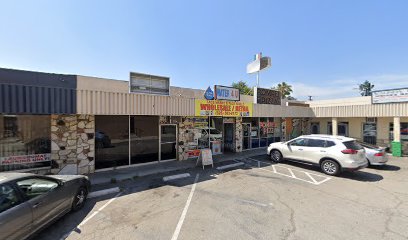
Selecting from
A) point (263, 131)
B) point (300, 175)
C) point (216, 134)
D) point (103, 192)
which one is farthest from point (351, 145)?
point (103, 192)

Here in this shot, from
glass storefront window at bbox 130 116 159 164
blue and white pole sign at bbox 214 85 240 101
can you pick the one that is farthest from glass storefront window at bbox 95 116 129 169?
blue and white pole sign at bbox 214 85 240 101

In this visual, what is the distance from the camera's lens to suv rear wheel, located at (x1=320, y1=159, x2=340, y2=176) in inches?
363

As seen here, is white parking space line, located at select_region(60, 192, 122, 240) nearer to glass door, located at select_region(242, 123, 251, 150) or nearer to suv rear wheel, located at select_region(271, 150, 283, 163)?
suv rear wheel, located at select_region(271, 150, 283, 163)

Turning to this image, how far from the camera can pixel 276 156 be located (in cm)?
1191

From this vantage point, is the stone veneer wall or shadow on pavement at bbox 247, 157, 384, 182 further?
shadow on pavement at bbox 247, 157, 384, 182

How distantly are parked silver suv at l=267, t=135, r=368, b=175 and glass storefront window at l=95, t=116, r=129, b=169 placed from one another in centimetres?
844

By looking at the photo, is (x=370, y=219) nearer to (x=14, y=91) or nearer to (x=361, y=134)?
(x=14, y=91)

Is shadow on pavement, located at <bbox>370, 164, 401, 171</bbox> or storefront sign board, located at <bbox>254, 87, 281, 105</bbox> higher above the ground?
storefront sign board, located at <bbox>254, 87, 281, 105</bbox>

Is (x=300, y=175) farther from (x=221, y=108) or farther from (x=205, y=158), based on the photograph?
(x=221, y=108)

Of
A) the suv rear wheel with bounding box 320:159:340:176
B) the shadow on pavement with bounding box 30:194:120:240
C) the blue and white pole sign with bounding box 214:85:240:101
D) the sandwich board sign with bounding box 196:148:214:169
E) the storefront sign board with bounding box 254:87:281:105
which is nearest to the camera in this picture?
the shadow on pavement with bounding box 30:194:120:240

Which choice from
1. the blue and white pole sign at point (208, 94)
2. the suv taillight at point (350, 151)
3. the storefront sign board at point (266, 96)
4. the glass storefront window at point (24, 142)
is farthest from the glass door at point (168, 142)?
the suv taillight at point (350, 151)

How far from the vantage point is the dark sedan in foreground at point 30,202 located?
3.79m

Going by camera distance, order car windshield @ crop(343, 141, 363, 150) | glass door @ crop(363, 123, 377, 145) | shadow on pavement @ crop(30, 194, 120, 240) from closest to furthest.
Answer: shadow on pavement @ crop(30, 194, 120, 240) → car windshield @ crop(343, 141, 363, 150) → glass door @ crop(363, 123, 377, 145)

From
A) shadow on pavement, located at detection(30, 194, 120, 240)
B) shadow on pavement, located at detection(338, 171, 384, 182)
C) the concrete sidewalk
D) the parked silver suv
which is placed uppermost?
the parked silver suv
